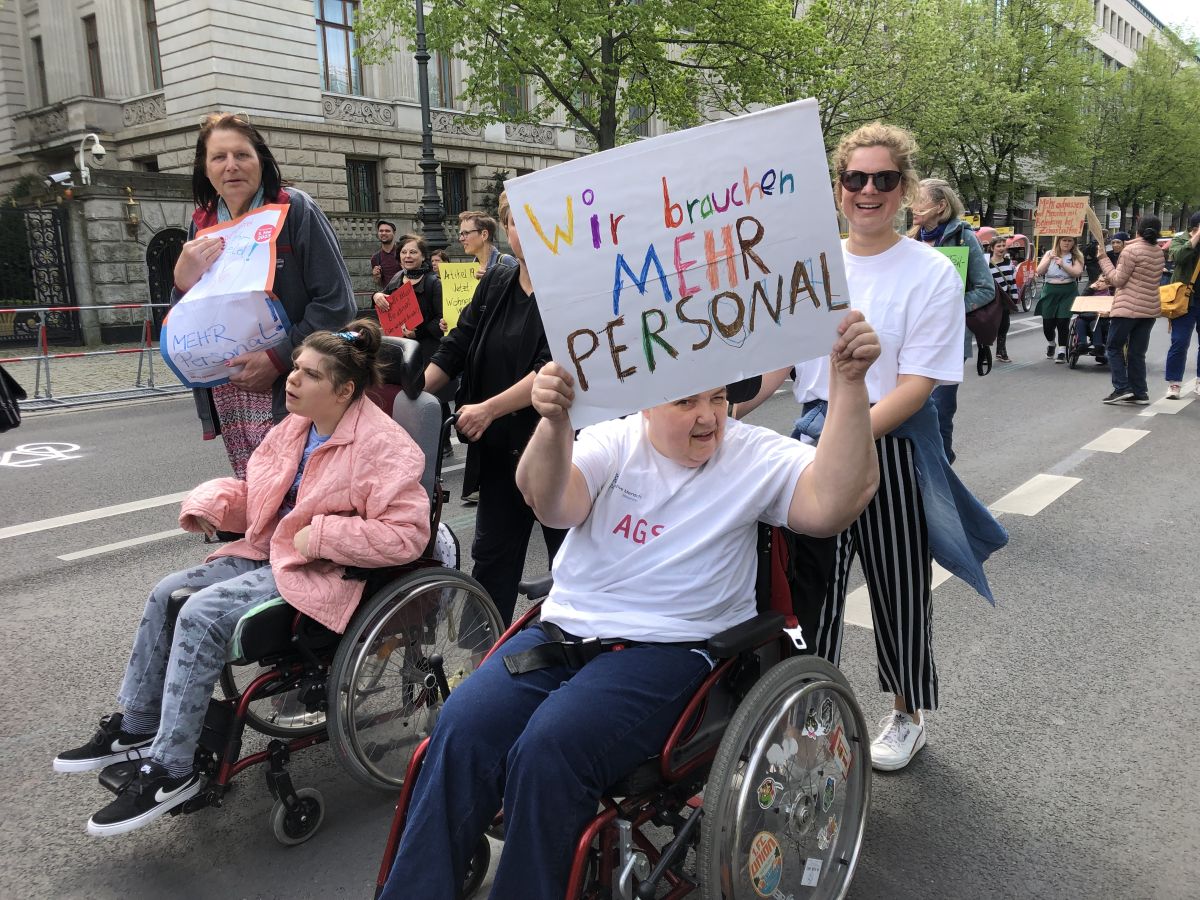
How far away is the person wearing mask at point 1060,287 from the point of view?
1269 centimetres

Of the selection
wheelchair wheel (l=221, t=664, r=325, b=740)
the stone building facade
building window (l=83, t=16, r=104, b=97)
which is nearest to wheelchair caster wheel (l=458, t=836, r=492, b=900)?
wheelchair wheel (l=221, t=664, r=325, b=740)

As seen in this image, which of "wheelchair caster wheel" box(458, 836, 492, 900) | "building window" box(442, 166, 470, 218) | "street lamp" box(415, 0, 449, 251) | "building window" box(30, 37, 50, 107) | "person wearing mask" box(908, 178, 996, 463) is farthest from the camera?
"building window" box(30, 37, 50, 107)

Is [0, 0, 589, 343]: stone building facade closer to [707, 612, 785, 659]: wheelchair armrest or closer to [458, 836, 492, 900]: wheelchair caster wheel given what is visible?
[458, 836, 492, 900]: wheelchair caster wheel

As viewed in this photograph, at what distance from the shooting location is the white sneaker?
2967 millimetres

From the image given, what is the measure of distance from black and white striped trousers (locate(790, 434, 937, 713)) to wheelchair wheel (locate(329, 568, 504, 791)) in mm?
1087

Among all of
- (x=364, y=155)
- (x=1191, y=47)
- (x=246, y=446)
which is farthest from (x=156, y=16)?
(x=1191, y=47)

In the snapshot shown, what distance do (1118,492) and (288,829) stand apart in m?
5.81

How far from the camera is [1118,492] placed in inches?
250

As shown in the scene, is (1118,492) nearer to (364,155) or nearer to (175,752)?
(175,752)

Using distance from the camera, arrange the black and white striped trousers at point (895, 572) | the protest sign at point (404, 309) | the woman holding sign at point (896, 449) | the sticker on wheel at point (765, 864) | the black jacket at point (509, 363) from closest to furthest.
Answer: the sticker on wheel at point (765, 864) < the woman holding sign at point (896, 449) < the black and white striped trousers at point (895, 572) < the black jacket at point (509, 363) < the protest sign at point (404, 309)

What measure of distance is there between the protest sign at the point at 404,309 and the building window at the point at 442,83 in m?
20.4

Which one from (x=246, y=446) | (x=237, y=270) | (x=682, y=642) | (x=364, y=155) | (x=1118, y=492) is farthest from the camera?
(x=364, y=155)

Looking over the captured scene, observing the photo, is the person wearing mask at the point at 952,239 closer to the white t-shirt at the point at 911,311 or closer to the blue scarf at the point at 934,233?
the blue scarf at the point at 934,233

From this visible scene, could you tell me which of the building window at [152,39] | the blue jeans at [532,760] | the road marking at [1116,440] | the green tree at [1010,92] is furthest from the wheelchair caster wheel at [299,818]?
the green tree at [1010,92]
